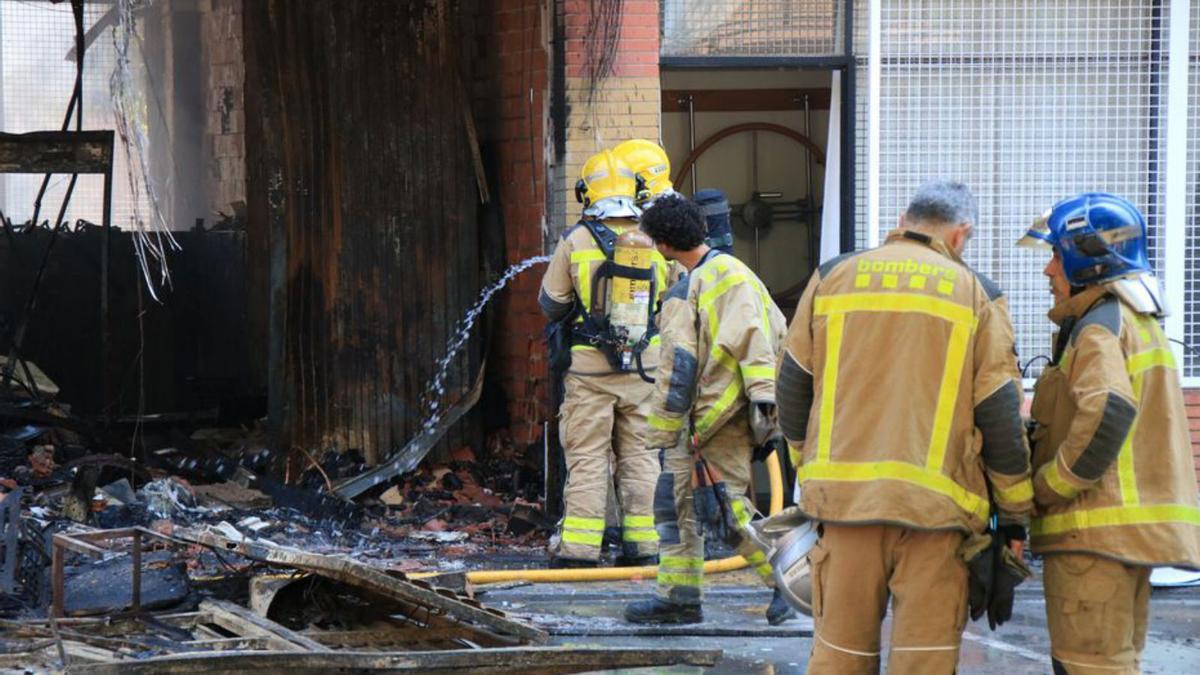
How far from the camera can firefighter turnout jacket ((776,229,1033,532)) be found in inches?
181

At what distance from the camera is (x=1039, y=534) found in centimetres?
484

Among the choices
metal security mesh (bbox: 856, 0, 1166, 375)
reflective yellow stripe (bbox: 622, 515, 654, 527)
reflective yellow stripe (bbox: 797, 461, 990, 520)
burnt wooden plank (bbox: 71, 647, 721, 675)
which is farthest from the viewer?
metal security mesh (bbox: 856, 0, 1166, 375)

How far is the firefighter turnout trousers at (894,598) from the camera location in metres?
4.60

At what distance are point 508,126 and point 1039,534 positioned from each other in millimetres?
5804

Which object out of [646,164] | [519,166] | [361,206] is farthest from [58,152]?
[646,164]

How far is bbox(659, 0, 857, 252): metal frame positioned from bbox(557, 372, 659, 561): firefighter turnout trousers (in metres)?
1.67

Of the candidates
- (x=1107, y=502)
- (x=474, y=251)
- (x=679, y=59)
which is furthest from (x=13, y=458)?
(x=1107, y=502)

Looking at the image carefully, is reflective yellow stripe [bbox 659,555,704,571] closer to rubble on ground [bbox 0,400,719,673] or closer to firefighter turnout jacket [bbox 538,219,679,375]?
rubble on ground [bbox 0,400,719,673]

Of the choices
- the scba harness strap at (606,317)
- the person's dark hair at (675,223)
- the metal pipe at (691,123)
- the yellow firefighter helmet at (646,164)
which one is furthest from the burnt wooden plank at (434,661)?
the metal pipe at (691,123)

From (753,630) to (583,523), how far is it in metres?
1.60

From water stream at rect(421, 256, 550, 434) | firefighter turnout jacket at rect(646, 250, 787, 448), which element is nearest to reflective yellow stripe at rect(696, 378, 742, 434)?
firefighter turnout jacket at rect(646, 250, 787, 448)

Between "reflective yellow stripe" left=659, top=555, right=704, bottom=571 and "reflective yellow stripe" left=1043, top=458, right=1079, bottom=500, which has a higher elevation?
"reflective yellow stripe" left=1043, top=458, right=1079, bottom=500

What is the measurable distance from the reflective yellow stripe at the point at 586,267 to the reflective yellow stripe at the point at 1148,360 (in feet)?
12.6

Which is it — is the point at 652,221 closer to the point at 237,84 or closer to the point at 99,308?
the point at 99,308
